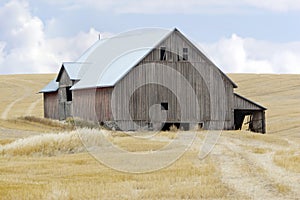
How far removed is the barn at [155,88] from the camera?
45000 mm

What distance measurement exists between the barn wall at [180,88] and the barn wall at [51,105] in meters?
12.4

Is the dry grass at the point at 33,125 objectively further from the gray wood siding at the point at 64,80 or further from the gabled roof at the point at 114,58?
the gray wood siding at the point at 64,80

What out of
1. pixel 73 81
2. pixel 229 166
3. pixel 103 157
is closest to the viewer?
pixel 229 166

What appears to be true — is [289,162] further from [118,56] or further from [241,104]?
[118,56]

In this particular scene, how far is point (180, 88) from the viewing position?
47.2m

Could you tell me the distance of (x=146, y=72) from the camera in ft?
150

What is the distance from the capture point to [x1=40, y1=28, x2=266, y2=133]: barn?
148ft

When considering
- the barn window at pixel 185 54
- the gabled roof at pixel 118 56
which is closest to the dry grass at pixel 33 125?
the gabled roof at pixel 118 56

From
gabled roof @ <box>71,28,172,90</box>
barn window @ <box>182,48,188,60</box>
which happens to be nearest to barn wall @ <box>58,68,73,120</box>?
gabled roof @ <box>71,28,172,90</box>

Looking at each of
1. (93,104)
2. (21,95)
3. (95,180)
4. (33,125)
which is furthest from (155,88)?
(21,95)

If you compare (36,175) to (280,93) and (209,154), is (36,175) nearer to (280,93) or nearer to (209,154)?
(209,154)

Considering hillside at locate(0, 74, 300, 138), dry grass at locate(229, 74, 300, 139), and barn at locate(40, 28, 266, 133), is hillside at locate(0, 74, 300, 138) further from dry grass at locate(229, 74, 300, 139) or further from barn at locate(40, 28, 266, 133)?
barn at locate(40, 28, 266, 133)

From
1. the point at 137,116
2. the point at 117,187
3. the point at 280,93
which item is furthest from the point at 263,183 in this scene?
the point at 280,93

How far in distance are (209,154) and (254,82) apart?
72.2 metres
